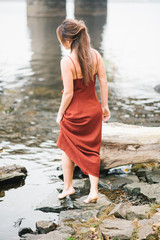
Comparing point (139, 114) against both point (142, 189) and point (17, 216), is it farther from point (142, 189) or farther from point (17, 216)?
point (17, 216)

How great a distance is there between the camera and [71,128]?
4547 millimetres

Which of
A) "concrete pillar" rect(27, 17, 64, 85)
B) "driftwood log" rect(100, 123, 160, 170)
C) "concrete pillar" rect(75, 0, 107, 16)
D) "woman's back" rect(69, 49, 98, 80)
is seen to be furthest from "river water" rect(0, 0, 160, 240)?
"concrete pillar" rect(75, 0, 107, 16)

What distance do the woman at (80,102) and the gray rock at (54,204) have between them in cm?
31

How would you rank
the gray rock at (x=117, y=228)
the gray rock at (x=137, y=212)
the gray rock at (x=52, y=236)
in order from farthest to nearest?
the gray rock at (x=137, y=212)
the gray rock at (x=52, y=236)
the gray rock at (x=117, y=228)

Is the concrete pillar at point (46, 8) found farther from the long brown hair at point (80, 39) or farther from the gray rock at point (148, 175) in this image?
the long brown hair at point (80, 39)

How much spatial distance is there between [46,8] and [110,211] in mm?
45340

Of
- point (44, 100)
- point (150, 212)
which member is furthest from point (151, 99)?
Answer: point (150, 212)

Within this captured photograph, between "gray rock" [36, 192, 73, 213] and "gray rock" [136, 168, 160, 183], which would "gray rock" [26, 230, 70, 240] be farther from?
"gray rock" [136, 168, 160, 183]

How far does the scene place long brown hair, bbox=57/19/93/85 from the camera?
4203 mm

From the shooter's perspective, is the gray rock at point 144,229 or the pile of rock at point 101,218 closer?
the gray rock at point 144,229

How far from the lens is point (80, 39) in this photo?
427 cm

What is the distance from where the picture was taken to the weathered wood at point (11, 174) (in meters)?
5.39

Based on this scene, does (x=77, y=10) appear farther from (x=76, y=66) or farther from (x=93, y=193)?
(x=93, y=193)

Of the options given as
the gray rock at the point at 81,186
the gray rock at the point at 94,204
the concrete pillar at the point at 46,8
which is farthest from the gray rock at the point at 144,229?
the concrete pillar at the point at 46,8
